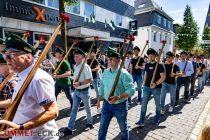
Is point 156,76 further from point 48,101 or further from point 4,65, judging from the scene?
point 48,101

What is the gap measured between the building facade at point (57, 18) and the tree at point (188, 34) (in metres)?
18.5

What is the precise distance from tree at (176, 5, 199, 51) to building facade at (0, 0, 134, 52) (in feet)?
60.6

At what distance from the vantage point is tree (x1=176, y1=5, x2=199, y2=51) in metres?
41.6

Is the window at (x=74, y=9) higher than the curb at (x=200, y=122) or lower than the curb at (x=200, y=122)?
higher

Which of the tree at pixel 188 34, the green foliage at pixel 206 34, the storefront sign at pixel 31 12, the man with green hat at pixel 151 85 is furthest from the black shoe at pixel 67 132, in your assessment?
the tree at pixel 188 34

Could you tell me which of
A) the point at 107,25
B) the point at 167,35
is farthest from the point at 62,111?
the point at 167,35

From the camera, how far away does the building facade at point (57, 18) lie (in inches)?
555

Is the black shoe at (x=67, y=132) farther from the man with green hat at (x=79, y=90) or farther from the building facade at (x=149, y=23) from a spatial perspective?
the building facade at (x=149, y=23)

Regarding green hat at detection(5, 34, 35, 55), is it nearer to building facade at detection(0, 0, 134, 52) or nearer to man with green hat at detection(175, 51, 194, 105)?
man with green hat at detection(175, 51, 194, 105)

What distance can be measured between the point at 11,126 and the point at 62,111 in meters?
5.72

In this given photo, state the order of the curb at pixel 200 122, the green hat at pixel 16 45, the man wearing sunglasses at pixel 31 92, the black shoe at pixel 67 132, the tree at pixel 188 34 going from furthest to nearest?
the tree at pixel 188 34 < the curb at pixel 200 122 < the black shoe at pixel 67 132 < the green hat at pixel 16 45 < the man wearing sunglasses at pixel 31 92

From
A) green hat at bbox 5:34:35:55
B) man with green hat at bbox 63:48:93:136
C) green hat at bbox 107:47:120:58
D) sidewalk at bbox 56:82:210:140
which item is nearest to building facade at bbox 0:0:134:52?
sidewalk at bbox 56:82:210:140

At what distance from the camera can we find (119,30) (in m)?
26.3

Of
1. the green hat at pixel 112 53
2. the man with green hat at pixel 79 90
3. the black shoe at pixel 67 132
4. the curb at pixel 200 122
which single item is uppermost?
the green hat at pixel 112 53
